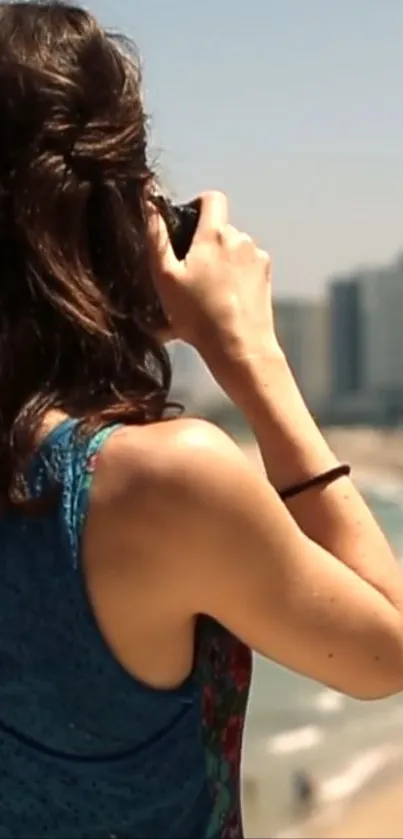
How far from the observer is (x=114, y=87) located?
57 cm

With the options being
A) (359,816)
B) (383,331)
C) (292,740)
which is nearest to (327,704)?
(292,740)

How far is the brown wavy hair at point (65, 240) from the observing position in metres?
0.55

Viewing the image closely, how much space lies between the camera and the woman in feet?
1.70

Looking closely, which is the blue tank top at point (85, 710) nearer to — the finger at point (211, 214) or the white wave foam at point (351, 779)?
the finger at point (211, 214)

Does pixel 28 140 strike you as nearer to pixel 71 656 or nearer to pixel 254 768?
pixel 71 656

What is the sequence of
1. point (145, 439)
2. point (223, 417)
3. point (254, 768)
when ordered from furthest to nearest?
point (254, 768) < point (223, 417) < point (145, 439)

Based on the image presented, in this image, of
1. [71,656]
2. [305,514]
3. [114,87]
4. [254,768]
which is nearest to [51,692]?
[71,656]

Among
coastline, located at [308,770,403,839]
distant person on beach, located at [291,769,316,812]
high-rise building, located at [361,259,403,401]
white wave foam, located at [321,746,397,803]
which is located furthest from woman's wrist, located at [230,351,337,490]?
high-rise building, located at [361,259,403,401]

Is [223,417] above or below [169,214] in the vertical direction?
below

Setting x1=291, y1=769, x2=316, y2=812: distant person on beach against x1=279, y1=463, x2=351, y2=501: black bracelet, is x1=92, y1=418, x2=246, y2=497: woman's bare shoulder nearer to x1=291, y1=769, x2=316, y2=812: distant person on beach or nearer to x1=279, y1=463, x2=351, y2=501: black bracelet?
x1=279, y1=463, x2=351, y2=501: black bracelet

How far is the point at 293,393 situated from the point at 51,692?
0.53 ft

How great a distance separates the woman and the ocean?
2.11 meters

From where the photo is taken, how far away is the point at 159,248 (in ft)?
1.97

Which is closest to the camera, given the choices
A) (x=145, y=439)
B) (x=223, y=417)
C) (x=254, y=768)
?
(x=145, y=439)
